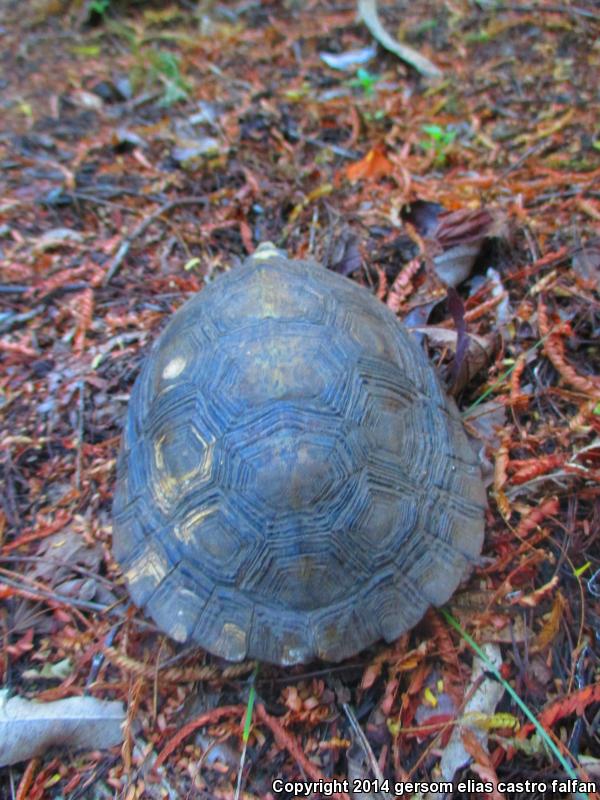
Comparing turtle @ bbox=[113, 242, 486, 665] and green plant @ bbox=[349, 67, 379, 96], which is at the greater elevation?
green plant @ bbox=[349, 67, 379, 96]

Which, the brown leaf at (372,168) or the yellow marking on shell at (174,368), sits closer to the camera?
the yellow marking on shell at (174,368)

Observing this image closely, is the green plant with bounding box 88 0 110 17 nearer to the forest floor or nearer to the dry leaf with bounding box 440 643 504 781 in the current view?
the forest floor

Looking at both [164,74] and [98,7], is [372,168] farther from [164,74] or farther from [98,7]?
[98,7]

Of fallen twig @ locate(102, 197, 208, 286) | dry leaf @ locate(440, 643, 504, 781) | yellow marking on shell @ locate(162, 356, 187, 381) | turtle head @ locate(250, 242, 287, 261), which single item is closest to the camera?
dry leaf @ locate(440, 643, 504, 781)

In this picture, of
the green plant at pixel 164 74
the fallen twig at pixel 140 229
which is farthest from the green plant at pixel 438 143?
the green plant at pixel 164 74

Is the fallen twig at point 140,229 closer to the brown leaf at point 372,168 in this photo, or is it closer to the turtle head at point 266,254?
the brown leaf at point 372,168

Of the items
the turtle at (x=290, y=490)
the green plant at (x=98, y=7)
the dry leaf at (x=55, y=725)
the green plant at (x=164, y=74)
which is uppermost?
the green plant at (x=98, y=7)

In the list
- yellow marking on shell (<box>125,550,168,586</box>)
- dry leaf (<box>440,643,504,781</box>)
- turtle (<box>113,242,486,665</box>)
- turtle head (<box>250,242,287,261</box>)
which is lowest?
dry leaf (<box>440,643,504,781</box>)

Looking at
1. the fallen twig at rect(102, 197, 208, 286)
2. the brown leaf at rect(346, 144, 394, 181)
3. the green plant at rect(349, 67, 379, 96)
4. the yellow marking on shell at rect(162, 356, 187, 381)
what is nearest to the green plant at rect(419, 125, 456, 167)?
the brown leaf at rect(346, 144, 394, 181)
